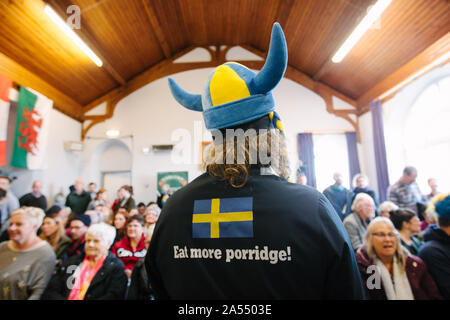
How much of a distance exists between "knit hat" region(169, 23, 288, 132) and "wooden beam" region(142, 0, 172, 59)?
4.78 meters

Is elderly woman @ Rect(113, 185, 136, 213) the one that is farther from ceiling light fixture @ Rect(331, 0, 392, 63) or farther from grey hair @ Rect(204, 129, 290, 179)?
ceiling light fixture @ Rect(331, 0, 392, 63)

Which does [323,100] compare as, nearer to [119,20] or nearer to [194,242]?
[119,20]

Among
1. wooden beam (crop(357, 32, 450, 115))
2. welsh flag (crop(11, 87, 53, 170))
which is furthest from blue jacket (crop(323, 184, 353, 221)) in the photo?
welsh flag (crop(11, 87, 53, 170))

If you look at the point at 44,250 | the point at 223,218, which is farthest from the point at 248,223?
the point at 44,250

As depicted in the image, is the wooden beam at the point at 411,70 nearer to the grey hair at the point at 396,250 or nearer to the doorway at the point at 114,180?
the grey hair at the point at 396,250

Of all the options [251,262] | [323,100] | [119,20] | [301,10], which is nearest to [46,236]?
[251,262]

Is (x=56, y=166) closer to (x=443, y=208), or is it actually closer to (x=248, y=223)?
(x=248, y=223)

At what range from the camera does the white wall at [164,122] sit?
617 centimetres

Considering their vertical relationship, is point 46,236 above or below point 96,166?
below

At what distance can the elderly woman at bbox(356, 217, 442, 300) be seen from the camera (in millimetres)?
1633

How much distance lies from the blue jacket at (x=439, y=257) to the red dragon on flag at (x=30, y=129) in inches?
217

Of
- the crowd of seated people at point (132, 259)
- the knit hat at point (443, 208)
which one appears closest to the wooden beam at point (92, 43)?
the crowd of seated people at point (132, 259)

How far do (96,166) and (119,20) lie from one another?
363 cm
